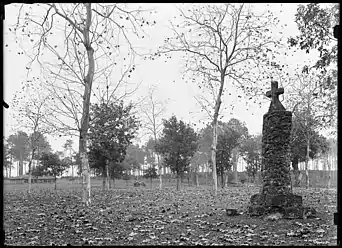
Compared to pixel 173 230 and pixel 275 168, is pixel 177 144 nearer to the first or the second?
pixel 275 168

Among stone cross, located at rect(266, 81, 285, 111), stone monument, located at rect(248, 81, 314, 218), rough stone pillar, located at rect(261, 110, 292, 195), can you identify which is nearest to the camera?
stone monument, located at rect(248, 81, 314, 218)

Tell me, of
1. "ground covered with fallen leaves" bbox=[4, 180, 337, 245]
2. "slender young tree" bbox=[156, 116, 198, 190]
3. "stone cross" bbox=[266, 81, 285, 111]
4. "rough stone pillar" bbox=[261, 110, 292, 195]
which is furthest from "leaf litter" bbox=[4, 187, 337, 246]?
"slender young tree" bbox=[156, 116, 198, 190]

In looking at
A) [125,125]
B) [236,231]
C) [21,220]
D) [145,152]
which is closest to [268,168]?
[236,231]

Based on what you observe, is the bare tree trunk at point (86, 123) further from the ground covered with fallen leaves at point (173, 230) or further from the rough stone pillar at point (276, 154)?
the rough stone pillar at point (276, 154)

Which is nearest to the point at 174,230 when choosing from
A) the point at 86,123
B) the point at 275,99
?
the point at 275,99

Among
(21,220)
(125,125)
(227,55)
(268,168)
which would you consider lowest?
(21,220)

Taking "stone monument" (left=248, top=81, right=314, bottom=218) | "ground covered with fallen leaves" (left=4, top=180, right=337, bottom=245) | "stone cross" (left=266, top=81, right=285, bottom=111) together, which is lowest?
"ground covered with fallen leaves" (left=4, top=180, right=337, bottom=245)

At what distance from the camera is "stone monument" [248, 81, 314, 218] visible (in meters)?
10.2

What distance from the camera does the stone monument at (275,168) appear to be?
1025 cm

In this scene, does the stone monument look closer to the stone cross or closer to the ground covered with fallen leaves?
the stone cross

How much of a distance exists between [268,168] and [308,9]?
4775 millimetres

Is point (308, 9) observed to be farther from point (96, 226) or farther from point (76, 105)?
point (76, 105)

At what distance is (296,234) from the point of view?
754 centimetres

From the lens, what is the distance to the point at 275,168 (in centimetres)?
1076
